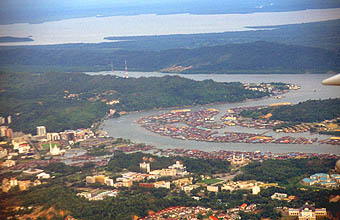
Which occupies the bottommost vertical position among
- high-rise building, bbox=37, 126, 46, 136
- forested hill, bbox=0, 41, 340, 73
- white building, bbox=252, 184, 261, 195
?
high-rise building, bbox=37, 126, 46, 136

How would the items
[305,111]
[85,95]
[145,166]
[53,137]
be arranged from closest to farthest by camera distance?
[145,166] → [53,137] → [305,111] → [85,95]

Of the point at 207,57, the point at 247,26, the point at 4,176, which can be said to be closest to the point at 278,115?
the point at 4,176

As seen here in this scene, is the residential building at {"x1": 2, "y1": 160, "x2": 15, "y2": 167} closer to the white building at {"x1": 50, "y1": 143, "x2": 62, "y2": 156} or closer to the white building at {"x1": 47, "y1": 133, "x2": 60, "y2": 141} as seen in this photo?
the white building at {"x1": 50, "y1": 143, "x2": 62, "y2": 156}

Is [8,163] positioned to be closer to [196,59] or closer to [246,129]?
[246,129]

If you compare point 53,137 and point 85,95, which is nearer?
point 53,137

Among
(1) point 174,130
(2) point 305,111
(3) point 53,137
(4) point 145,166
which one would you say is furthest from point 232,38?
(4) point 145,166

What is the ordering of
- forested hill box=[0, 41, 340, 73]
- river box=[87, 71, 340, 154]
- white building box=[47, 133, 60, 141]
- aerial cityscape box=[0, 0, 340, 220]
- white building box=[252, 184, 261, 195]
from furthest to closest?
forested hill box=[0, 41, 340, 73], white building box=[47, 133, 60, 141], river box=[87, 71, 340, 154], white building box=[252, 184, 261, 195], aerial cityscape box=[0, 0, 340, 220]

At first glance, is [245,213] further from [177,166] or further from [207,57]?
[207,57]

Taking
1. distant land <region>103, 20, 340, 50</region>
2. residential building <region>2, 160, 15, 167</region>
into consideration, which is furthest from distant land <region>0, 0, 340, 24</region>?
residential building <region>2, 160, 15, 167</region>

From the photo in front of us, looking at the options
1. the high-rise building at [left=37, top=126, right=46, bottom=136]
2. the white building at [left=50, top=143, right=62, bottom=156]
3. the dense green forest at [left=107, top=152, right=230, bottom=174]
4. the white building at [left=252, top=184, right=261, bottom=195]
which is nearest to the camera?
the white building at [left=252, top=184, right=261, bottom=195]
